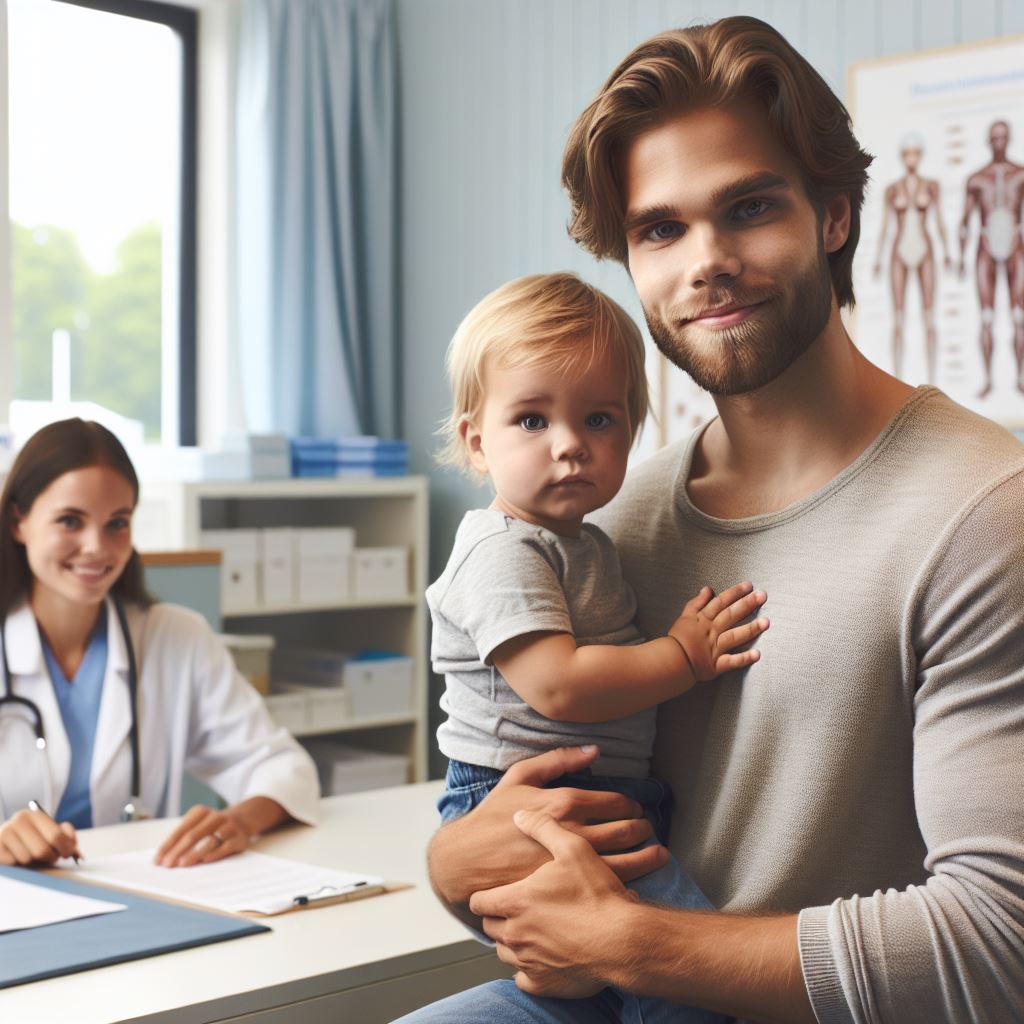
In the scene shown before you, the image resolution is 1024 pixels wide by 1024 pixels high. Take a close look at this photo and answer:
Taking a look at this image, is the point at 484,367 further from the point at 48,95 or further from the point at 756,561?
the point at 48,95

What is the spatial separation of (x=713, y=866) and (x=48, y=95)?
3.65m

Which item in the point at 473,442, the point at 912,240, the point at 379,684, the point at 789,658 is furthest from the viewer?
the point at 379,684

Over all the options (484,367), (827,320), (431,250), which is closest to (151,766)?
(484,367)

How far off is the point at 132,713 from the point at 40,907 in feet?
2.37

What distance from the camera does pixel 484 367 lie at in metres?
1.53

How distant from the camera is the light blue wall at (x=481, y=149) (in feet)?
14.0

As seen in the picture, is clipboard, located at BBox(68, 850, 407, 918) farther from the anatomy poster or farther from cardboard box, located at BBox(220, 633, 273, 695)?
the anatomy poster

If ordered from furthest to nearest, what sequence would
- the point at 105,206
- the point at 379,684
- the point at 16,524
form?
the point at 105,206
the point at 379,684
the point at 16,524

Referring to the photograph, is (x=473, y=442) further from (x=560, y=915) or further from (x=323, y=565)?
(x=323, y=565)

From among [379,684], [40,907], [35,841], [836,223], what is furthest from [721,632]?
[379,684]

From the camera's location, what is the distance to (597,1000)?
4.61 feet

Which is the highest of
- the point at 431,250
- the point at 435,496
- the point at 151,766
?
the point at 431,250

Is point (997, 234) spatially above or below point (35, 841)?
above

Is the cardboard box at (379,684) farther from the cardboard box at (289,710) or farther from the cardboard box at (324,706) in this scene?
the cardboard box at (289,710)
